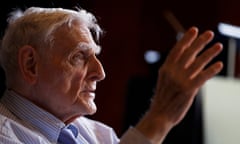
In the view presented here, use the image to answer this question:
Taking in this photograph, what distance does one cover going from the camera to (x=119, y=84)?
10.7 feet

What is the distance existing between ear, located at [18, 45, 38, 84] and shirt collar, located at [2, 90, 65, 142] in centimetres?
6

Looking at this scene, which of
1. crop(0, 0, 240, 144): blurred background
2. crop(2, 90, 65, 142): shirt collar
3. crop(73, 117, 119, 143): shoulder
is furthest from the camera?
Answer: crop(0, 0, 240, 144): blurred background

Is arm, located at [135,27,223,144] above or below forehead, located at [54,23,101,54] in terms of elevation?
below

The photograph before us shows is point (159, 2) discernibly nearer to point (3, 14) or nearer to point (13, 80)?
point (3, 14)

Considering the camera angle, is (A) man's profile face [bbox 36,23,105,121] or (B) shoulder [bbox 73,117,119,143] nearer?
(A) man's profile face [bbox 36,23,105,121]

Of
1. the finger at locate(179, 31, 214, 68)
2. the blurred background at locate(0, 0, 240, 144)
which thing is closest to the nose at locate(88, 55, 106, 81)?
the finger at locate(179, 31, 214, 68)

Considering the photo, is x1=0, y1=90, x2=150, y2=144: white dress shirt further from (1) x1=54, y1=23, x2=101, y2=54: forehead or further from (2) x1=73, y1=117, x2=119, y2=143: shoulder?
(1) x1=54, y1=23, x2=101, y2=54: forehead

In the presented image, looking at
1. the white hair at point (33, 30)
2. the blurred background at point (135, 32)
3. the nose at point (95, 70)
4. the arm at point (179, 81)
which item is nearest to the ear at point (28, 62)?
the white hair at point (33, 30)

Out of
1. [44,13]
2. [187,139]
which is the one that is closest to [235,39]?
[187,139]

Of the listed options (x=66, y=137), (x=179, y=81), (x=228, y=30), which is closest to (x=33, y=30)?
(x=66, y=137)

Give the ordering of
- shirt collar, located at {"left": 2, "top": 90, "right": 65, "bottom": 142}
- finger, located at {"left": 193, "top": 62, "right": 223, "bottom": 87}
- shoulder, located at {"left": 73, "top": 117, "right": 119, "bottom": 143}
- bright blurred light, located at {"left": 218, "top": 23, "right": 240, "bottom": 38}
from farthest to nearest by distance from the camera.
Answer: bright blurred light, located at {"left": 218, "top": 23, "right": 240, "bottom": 38}
shoulder, located at {"left": 73, "top": 117, "right": 119, "bottom": 143}
shirt collar, located at {"left": 2, "top": 90, "right": 65, "bottom": 142}
finger, located at {"left": 193, "top": 62, "right": 223, "bottom": 87}

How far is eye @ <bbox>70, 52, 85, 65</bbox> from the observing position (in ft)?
4.03

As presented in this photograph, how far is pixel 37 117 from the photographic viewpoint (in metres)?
1.19

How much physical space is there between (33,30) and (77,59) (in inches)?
5.4
